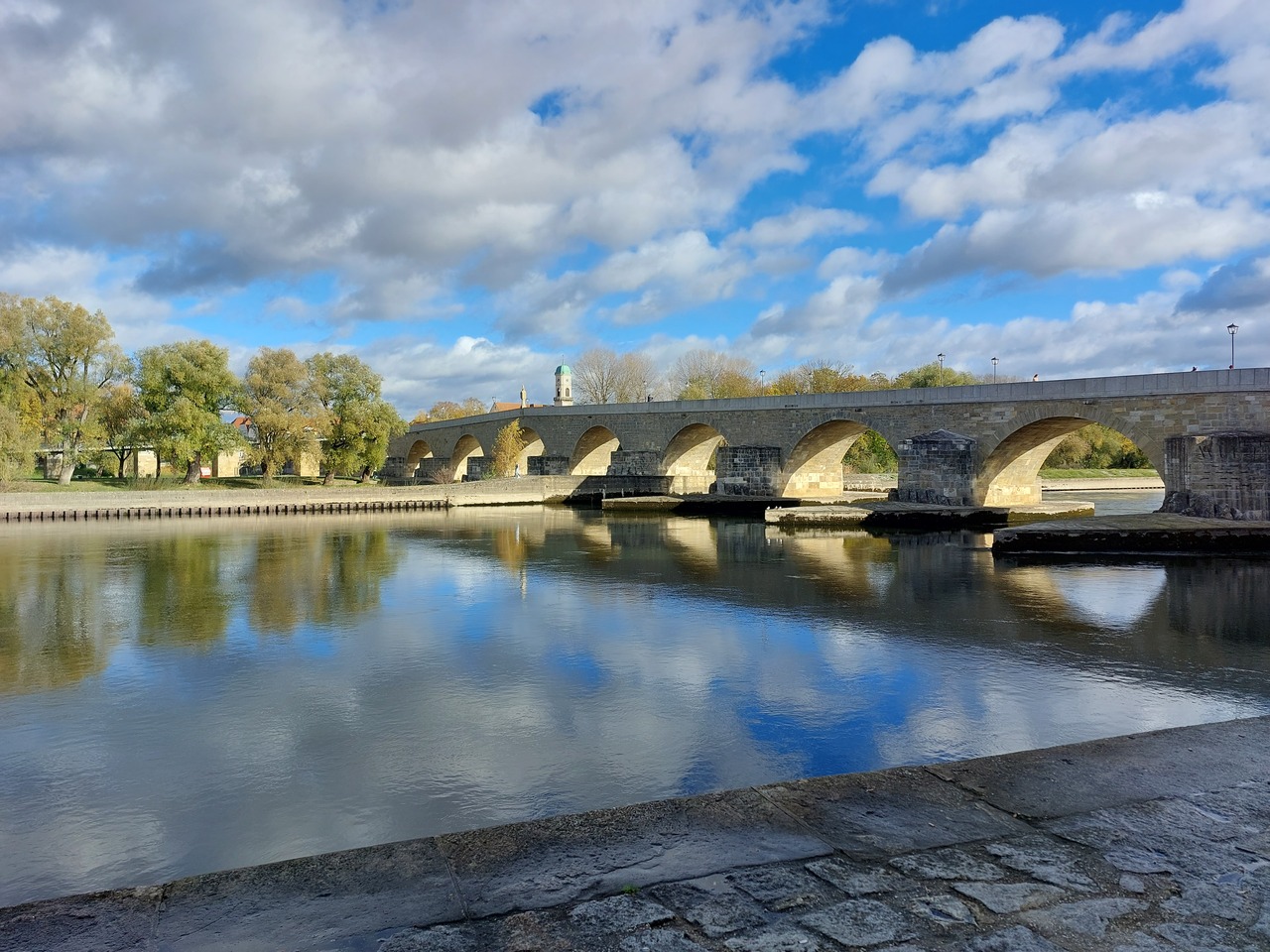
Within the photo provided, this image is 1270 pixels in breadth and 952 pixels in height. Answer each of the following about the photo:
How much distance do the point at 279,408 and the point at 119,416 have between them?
610 centimetres

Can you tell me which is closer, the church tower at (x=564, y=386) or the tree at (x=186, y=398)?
the tree at (x=186, y=398)

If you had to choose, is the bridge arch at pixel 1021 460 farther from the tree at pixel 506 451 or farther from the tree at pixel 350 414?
the tree at pixel 350 414

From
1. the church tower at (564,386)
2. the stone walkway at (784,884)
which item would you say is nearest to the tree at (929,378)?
the church tower at (564,386)

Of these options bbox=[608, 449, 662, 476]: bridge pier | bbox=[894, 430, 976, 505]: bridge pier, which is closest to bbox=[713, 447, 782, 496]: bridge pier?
bbox=[608, 449, 662, 476]: bridge pier

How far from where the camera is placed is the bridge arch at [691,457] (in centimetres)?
3622

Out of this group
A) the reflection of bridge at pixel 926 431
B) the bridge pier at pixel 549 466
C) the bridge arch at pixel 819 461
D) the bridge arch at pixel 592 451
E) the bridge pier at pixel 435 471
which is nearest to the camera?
the reflection of bridge at pixel 926 431

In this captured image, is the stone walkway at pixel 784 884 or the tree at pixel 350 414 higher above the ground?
the tree at pixel 350 414

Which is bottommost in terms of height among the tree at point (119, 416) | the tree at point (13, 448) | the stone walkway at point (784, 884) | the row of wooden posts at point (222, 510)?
the stone walkway at point (784, 884)

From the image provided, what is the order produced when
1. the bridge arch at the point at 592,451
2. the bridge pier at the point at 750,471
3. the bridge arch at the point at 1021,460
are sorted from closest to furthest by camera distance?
the bridge arch at the point at 1021,460 → the bridge pier at the point at 750,471 → the bridge arch at the point at 592,451

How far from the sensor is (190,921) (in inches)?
100

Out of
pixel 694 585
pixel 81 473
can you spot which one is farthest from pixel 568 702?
pixel 81 473

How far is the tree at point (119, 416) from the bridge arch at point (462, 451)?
17683 millimetres

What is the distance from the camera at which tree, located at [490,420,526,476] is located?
138 feet

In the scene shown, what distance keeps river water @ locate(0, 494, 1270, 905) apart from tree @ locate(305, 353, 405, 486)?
76.2 ft
